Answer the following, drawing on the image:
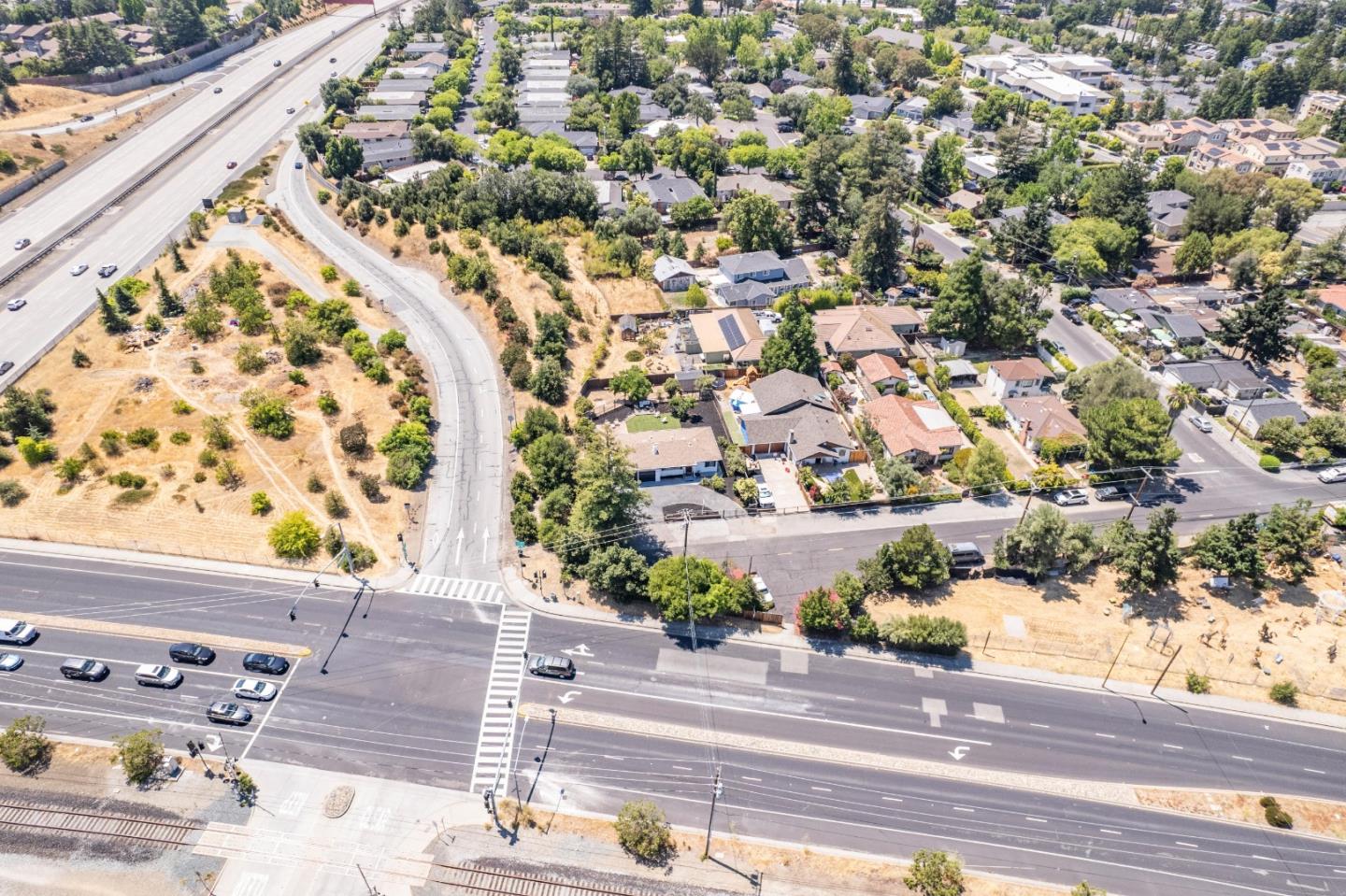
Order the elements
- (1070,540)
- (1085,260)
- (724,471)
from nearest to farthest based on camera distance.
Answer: (1070,540), (724,471), (1085,260)

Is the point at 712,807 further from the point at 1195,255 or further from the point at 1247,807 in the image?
the point at 1195,255

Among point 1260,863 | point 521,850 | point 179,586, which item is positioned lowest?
point 1260,863

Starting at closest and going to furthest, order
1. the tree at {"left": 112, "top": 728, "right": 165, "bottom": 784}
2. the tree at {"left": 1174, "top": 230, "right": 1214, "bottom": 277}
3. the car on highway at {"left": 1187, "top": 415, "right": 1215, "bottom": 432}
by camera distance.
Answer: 1. the tree at {"left": 112, "top": 728, "right": 165, "bottom": 784}
2. the car on highway at {"left": 1187, "top": 415, "right": 1215, "bottom": 432}
3. the tree at {"left": 1174, "top": 230, "right": 1214, "bottom": 277}

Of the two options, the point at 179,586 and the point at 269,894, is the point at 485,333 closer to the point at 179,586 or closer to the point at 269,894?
the point at 179,586

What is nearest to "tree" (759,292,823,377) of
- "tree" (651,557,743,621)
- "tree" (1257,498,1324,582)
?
"tree" (651,557,743,621)

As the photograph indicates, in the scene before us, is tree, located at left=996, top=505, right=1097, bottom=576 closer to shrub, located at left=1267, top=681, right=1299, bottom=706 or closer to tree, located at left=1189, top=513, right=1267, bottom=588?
tree, located at left=1189, top=513, right=1267, bottom=588

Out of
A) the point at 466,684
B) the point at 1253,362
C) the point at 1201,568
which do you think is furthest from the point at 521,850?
the point at 1253,362

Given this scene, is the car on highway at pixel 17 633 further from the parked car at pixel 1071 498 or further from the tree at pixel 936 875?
the parked car at pixel 1071 498
